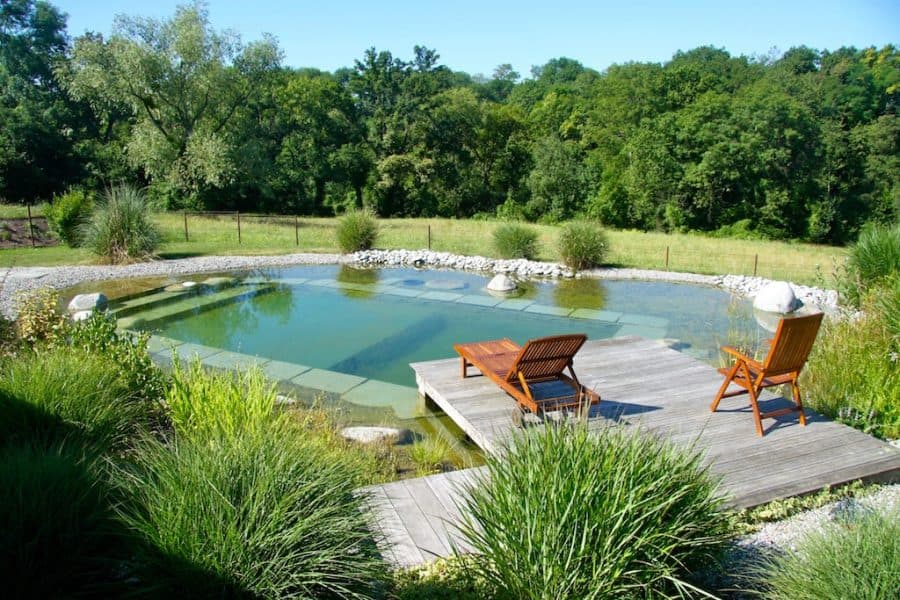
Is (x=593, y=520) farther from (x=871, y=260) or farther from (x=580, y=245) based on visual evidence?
(x=580, y=245)

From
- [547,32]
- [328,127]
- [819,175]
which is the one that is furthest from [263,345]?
[819,175]

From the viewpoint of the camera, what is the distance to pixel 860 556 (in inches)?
90.7

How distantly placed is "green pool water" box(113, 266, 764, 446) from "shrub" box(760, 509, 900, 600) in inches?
154

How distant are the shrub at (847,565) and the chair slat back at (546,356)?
230cm

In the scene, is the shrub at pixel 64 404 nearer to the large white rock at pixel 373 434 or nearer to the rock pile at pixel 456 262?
the large white rock at pixel 373 434

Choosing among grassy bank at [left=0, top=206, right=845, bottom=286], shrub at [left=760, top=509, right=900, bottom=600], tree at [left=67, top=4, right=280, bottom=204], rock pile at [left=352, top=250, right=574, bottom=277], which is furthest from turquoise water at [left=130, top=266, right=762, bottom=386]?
tree at [left=67, top=4, right=280, bottom=204]

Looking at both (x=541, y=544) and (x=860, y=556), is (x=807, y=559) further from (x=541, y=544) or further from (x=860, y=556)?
(x=541, y=544)

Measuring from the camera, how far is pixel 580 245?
12.6 metres

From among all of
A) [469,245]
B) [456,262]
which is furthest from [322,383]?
[469,245]

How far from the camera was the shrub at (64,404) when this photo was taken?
360 centimetres

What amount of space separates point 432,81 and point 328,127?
6097mm

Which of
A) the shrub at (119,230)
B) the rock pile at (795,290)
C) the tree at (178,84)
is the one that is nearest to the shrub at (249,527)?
the rock pile at (795,290)

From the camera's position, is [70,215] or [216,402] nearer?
[216,402]

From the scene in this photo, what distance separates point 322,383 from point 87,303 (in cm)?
494
